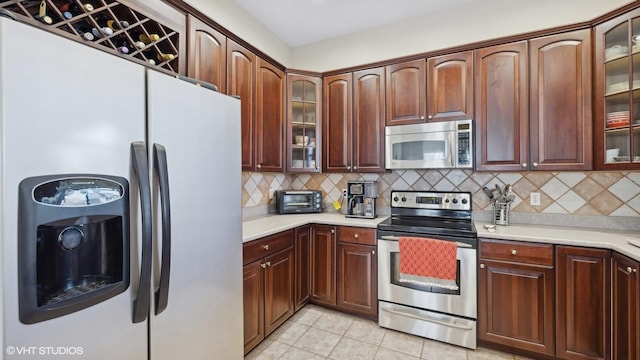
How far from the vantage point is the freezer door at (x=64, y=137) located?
0.77 metres

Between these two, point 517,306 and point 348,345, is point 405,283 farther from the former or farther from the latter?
point 517,306

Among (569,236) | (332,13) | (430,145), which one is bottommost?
(569,236)

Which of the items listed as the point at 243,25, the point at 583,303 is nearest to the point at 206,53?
the point at 243,25

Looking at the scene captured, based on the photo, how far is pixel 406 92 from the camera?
261 centimetres

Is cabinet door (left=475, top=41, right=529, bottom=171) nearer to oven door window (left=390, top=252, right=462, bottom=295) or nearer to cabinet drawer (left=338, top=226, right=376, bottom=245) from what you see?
oven door window (left=390, top=252, right=462, bottom=295)

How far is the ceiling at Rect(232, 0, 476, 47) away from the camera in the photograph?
2578 mm

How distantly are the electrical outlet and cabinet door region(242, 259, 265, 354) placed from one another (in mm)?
2326

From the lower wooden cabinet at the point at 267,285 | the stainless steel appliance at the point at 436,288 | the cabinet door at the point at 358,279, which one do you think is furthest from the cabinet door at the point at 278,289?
the stainless steel appliance at the point at 436,288

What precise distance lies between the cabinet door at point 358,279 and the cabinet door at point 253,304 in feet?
2.62

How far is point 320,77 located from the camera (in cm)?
296

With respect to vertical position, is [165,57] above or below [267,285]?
above

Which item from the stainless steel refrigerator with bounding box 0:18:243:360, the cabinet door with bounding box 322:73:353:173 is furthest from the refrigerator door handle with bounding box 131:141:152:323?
the cabinet door with bounding box 322:73:353:173

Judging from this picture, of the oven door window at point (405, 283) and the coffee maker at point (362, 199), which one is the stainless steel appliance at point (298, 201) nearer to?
the coffee maker at point (362, 199)

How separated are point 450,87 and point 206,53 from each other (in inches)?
78.1
